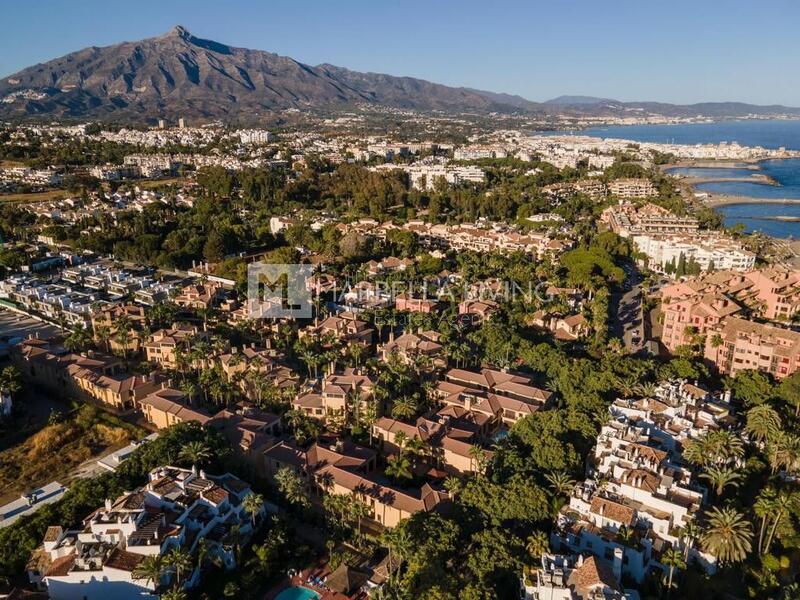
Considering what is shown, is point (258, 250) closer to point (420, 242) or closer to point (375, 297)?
point (420, 242)

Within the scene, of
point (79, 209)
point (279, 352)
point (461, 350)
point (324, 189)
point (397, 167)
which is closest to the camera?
point (461, 350)

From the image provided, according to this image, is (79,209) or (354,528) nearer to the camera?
(354,528)

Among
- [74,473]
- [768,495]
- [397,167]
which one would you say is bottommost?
[74,473]

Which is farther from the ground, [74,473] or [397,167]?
[397,167]

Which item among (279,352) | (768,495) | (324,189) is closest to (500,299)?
(279,352)

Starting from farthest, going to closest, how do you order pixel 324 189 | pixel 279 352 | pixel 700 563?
pixel 324 189
pixel 279 352
pixel 700 563

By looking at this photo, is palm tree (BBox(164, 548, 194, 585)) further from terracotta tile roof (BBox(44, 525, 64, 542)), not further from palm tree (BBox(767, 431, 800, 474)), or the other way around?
palm tree (BBox(767, 431, 800, 474))

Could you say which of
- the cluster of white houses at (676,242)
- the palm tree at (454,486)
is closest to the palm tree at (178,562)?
the palm tree at (454,486)

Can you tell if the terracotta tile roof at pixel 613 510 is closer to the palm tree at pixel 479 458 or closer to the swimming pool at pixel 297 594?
the palm tree at pixel 479 458
